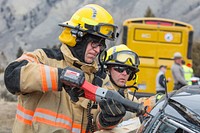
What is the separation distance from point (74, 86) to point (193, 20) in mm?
49774

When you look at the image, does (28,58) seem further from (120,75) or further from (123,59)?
(123,59)

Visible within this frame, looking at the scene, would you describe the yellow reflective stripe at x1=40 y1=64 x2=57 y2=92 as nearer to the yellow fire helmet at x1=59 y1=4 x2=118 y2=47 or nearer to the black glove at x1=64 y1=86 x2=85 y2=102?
the black glove at x1=64 y1=86 x2=85 y2=102

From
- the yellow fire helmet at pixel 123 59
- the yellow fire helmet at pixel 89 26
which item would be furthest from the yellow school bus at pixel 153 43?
the yellow fire helmet at pixel 89 26

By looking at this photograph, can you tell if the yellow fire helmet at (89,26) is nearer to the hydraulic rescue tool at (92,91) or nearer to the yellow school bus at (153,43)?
the hydraulic rescue tool at (92,91)

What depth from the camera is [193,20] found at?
51656 millimetres

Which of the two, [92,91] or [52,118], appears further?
[52,118]

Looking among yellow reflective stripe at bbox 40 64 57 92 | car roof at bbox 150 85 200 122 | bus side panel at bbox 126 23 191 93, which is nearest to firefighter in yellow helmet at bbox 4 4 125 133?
yellow reflective stripe at bbox 40 64 57 92

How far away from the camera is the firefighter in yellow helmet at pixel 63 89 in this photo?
3.28 metres

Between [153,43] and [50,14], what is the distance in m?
45.5

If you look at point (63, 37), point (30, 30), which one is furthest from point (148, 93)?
point (30, 30)

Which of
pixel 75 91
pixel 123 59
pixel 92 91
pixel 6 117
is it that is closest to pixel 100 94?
pixel 92 91

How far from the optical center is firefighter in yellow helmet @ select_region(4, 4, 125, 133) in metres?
3.28

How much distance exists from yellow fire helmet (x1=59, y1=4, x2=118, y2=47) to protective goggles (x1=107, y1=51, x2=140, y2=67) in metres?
1.94

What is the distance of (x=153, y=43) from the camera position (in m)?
13.5
